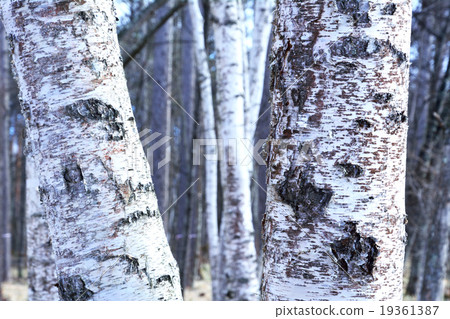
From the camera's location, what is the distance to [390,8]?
112 centimetres

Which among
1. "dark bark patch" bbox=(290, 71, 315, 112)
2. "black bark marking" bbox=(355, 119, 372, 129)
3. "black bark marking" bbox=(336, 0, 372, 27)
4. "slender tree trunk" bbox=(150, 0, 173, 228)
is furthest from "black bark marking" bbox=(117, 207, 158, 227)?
"slender tree trunk" bbox=(150, 0, 173, 228)

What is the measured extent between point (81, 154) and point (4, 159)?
27.9ft

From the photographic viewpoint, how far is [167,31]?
611cm

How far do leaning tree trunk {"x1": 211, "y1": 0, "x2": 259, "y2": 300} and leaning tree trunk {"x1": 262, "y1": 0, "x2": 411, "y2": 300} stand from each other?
240 centimetres

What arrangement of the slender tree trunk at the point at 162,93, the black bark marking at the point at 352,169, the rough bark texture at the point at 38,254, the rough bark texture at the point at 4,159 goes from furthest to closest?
the rough bark texture at the point at 4,159 → the slender tree trunk at the point at 162,93 → the rough bark texture at the point at 38,254 → the black bark marking at the point at 352,169

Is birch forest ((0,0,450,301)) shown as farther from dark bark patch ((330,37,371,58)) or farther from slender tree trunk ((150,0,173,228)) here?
slender tree trunk ((150,0,173,228))

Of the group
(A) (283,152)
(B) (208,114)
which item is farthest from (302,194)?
(B) (208,114)

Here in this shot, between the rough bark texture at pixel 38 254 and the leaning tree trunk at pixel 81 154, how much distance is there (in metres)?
1.95

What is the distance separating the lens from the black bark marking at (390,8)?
3.65 ft

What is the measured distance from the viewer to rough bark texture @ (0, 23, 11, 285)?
796 centimetres

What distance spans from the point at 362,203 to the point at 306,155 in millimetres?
190

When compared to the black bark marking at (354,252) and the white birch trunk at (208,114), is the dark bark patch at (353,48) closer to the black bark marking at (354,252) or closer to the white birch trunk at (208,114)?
the black bark marking at (354,252)

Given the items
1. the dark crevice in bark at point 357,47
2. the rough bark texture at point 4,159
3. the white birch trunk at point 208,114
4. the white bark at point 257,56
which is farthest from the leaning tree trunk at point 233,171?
the rough bark texture at point 4,159

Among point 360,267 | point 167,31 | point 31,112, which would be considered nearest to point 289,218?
point 360,267
